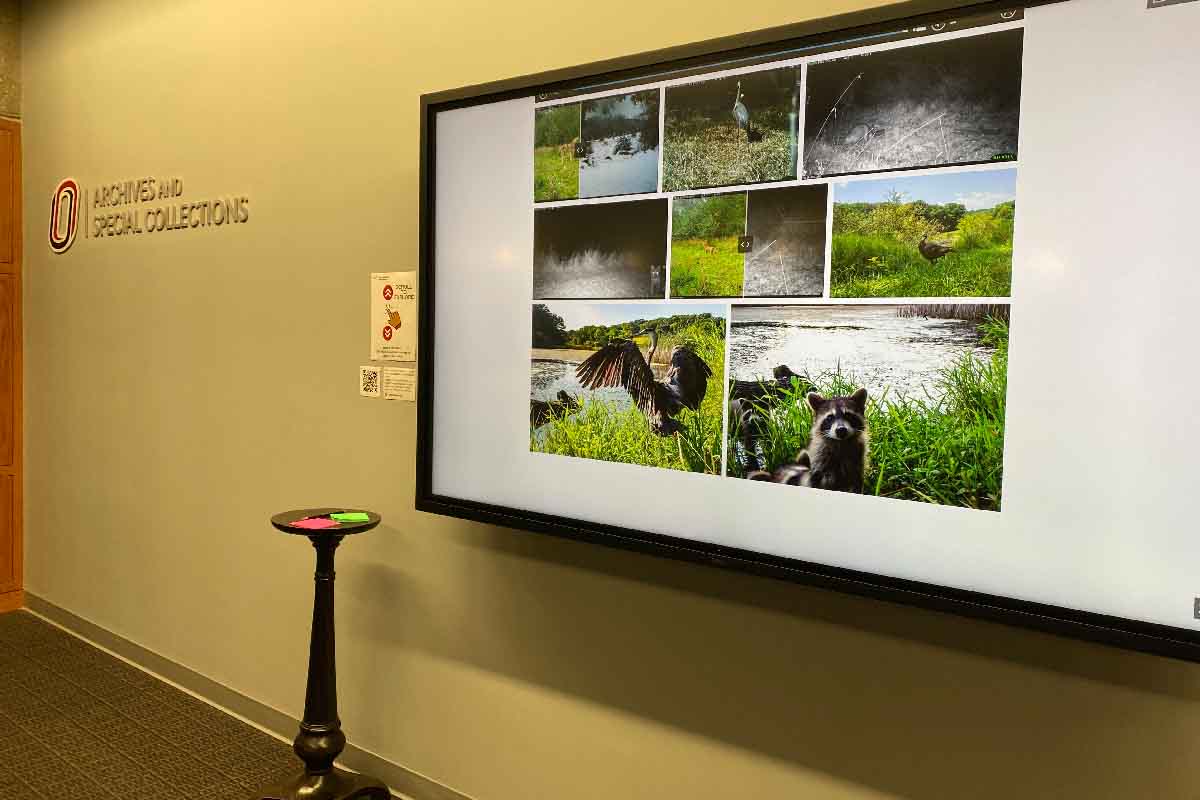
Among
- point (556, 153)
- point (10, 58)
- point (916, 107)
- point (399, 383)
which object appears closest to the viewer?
point (916, 107)

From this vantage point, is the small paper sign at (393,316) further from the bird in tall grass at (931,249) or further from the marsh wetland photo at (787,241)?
the bird in tall grass at (931,249)

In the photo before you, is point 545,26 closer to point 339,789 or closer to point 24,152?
point 339,789

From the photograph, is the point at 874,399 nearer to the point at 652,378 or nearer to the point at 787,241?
the point at 787,241

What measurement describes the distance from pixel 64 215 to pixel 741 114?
3180 millimetres

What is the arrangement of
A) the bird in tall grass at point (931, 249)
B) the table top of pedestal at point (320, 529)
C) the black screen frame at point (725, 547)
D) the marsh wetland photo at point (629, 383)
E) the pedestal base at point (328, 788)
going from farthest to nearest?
the pedestal base at point (328, 788) < the table top of pedestal at point (320, 529) < the marsh wetland photo at point (629, 383) < the bird in tall grass at point (931, 249) < the black screen frame at point (725, 547)

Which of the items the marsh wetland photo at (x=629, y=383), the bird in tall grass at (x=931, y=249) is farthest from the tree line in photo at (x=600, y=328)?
the bird in tall grass at (x=931, y=249)

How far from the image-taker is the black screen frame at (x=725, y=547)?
1.39 m

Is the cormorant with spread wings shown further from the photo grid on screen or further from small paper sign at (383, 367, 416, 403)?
small paper sign at (383, 367, 416, 403)

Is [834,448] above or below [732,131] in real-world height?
below

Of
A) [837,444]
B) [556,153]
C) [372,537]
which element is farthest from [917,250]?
[372,537]

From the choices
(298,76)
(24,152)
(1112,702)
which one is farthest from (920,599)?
(24,152)

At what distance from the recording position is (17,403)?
413 centimetres

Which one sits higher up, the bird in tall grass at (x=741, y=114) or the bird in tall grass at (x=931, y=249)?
the bird in tall grass at (x=741, y=114)

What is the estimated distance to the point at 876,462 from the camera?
159cm
